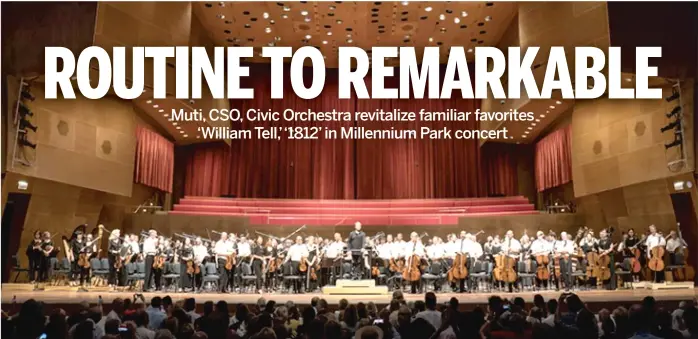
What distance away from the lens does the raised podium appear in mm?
9289

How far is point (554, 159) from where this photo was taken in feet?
45.9

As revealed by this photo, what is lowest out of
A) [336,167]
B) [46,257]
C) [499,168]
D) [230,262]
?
[230,262]

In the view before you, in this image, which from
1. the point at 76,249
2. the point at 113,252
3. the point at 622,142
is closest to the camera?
the point at 113,252

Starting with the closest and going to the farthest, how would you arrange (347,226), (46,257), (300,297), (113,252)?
(300,297) < (113,252) < (46,257) < (347,226)

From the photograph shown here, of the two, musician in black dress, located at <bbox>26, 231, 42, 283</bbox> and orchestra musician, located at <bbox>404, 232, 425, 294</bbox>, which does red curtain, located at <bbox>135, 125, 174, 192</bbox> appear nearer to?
musician in black dress, located at <bbox>26, 231, 42, 283</bbox>

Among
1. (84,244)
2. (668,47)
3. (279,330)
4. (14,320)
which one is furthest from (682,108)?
(84,244)

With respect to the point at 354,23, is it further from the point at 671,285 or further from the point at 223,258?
the point at 671,285

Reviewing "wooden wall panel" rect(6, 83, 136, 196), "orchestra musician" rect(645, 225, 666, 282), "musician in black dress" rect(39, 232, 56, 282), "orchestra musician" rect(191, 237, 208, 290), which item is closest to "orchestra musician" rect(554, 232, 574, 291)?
"orchestra musician" rect(645, 225, 666, 282)

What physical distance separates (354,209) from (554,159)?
522 cm

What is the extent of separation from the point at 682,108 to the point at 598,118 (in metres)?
2.38

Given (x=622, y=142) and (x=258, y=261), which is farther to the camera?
(x=622, y=142)

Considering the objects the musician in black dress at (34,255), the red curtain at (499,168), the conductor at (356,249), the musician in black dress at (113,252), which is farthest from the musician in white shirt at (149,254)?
the red curtain at (499,168)

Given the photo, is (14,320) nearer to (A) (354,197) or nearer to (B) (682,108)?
(B) (682,108)

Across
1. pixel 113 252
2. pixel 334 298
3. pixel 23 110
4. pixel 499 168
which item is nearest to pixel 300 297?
pixel 334 298
